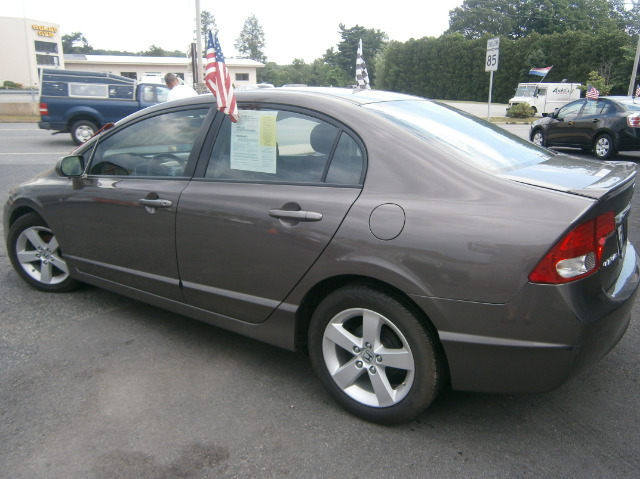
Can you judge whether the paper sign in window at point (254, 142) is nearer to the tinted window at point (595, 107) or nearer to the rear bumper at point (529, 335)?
the rear bumper at point (529, 335)

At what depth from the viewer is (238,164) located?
3.07 metres

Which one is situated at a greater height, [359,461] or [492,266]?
[492,266]

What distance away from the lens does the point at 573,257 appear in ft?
7.04

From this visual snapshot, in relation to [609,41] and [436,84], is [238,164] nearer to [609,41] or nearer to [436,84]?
[609,41]

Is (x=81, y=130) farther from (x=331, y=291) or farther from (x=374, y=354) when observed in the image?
(x=374, y=354)

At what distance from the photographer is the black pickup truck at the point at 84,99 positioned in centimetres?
1428

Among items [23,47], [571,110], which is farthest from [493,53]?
[23,47]

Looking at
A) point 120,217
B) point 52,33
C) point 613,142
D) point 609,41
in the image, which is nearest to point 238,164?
point 120,217

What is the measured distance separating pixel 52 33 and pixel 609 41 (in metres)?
55.8

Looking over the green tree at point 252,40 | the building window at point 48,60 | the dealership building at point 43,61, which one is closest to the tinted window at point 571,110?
the dealership building at point 43,61

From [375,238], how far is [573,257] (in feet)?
2.68

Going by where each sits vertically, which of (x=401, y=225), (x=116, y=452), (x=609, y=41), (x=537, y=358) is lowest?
(x=116, y=452)

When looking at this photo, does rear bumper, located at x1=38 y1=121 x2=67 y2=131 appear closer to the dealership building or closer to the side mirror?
the side mirror

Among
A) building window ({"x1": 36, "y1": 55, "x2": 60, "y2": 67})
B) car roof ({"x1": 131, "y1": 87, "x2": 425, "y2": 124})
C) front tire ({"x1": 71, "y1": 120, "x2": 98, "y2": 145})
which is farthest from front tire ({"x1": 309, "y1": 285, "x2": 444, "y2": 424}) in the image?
building window ({"x1": 36, "y1": 55, "x2": 60, "y2": 67})
